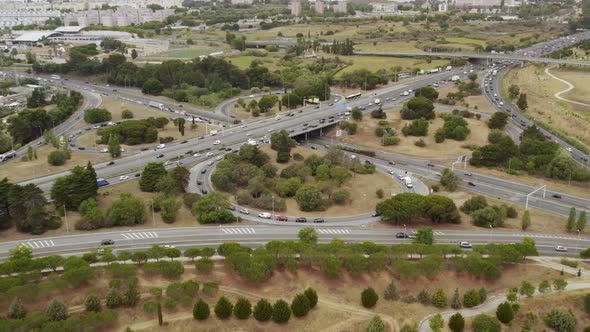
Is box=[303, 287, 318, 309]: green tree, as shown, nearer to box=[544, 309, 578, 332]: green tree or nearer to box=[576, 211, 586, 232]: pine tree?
box=[544, 309, 578, 332]: green tree

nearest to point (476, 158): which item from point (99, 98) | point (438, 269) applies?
point (438, 269)

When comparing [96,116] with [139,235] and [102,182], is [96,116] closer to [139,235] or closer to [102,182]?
[102,182]

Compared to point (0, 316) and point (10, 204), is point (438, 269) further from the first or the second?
point (10, 204)

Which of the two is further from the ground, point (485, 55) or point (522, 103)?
point (485, 55)

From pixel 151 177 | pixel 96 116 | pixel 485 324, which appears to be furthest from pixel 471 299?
pixel 96 116

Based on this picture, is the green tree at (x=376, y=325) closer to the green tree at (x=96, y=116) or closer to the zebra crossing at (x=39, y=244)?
the zebra crossing at (x=39, y=244)

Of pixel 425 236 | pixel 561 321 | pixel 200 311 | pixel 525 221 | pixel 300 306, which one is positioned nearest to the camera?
pixel 200 311
